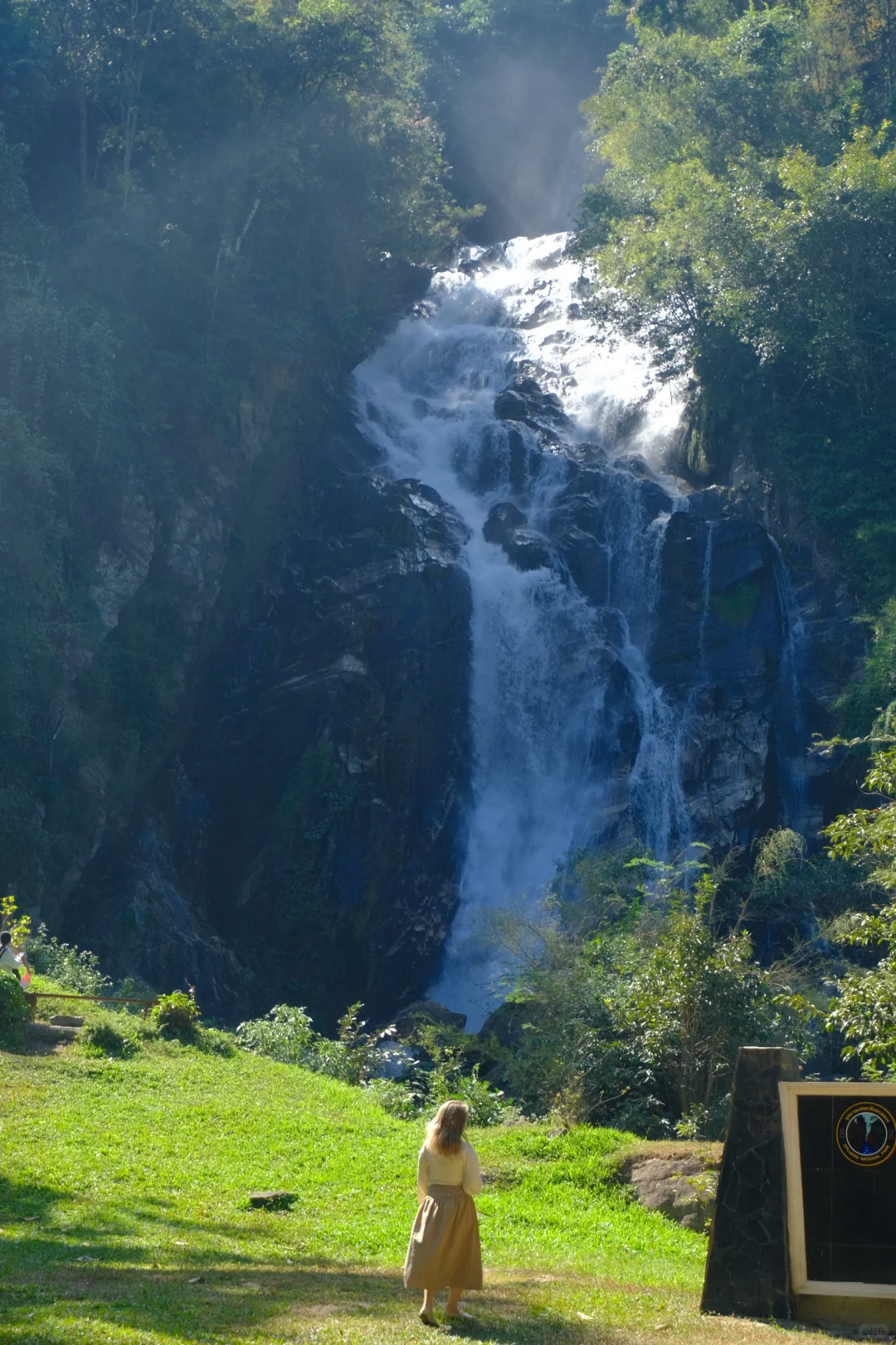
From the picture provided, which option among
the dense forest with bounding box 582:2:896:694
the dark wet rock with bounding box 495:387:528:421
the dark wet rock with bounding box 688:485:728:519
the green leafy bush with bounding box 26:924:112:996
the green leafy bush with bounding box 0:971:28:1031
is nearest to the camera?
the green leafy bush with bounding box 0:971:28:1031

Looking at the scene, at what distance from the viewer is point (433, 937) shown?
3019 cm

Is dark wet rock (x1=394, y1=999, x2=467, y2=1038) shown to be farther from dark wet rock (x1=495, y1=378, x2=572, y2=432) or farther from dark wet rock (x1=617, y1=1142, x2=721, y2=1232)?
dark wet rock (x1=495, y1=378, x2=572, y2=432)

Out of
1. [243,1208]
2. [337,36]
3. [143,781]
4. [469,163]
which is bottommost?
[243,1208]

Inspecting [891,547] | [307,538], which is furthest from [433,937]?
[891,547]

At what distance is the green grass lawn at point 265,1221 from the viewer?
739 centimetres

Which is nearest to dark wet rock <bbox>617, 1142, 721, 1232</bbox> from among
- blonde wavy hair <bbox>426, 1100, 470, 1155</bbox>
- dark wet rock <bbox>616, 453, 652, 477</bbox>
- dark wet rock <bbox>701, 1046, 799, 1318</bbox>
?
dark wet rock <bbox>701, 1046, 799, 1318</bbox>

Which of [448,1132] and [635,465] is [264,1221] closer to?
[448,1132]

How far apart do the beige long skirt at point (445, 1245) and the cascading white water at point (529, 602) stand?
17844mm

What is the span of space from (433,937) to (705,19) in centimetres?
3500

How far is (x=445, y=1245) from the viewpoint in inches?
298

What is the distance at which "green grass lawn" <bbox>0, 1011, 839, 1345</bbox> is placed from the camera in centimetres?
739

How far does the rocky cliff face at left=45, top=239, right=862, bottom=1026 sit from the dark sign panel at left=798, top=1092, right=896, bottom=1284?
20.3m

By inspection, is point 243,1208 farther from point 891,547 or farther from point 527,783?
point 891,547

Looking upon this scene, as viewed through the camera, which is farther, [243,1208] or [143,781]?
[143,781]
